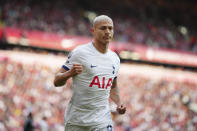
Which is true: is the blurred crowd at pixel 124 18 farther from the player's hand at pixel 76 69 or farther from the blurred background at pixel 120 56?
the player's hand at pixel 76 69

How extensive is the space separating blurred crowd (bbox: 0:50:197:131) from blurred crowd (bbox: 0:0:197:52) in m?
3.26

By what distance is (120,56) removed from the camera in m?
A: 23.6

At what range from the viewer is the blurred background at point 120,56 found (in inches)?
670

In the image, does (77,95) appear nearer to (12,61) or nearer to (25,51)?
(12,61)

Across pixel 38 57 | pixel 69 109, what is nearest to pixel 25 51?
pixel 38 57

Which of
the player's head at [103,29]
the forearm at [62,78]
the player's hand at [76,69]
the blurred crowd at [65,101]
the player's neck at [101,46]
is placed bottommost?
the blurred crowd at [65,101]

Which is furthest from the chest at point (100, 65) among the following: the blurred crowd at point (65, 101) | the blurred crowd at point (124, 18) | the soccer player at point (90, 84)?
the blurred crowd at point (124, 18)

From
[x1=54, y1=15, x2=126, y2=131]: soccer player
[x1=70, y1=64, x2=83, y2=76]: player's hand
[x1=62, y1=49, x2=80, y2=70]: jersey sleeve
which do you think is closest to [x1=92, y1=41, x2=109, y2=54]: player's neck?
[x1=54, y1=15, x2=126, y2=131]: soccer player

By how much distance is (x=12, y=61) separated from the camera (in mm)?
19047

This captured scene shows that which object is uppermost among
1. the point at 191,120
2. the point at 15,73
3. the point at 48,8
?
the point at 48,8

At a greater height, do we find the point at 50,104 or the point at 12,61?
the point at 12,61

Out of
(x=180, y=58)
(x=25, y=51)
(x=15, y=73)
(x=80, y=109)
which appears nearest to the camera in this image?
(x=80, y=109)

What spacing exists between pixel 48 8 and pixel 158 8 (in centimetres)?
986

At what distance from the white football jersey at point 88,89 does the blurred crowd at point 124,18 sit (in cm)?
1702
